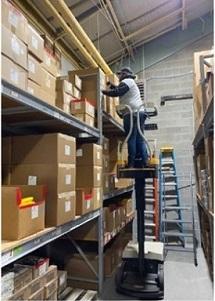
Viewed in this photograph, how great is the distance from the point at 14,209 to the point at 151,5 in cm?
399

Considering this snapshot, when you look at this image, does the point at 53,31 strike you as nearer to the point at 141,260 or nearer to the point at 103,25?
the point at 103,25

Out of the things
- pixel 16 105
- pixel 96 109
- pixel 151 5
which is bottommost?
pixel 16 105

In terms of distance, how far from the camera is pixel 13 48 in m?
1.65

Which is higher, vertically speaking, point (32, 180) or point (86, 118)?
point (86, 118)

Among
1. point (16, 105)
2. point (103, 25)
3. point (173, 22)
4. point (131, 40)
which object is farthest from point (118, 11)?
point (16, 105)

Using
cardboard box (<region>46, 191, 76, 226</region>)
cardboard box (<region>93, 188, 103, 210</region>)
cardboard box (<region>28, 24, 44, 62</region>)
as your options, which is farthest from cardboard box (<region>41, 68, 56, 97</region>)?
cardboard box (<region>93, 188, 103, 210</region>)

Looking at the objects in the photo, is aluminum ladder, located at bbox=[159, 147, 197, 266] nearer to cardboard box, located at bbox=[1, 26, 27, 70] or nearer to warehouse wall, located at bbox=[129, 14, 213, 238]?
warehouse wall, located at bbox=[129, 14, 213, 238]

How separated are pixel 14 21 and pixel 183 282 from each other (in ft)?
10.0

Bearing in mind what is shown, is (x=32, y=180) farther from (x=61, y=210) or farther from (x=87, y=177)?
(x=87, y=177)

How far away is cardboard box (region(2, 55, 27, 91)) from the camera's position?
1.56 m

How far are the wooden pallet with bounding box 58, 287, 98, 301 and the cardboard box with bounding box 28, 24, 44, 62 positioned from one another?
2115 mm

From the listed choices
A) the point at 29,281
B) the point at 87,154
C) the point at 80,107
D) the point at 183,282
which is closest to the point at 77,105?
the point at 80,107

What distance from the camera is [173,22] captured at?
522 centimetres

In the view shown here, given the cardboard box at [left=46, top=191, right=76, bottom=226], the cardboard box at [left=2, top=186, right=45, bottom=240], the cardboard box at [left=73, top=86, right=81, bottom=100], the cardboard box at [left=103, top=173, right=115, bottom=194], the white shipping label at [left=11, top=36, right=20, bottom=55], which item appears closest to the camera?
the cardboard box at [left=2, top=186, right=45, bottom=240]
